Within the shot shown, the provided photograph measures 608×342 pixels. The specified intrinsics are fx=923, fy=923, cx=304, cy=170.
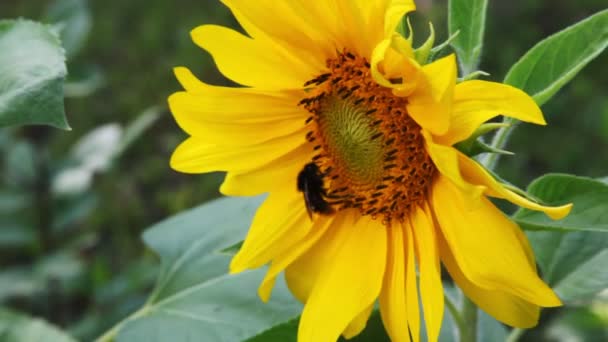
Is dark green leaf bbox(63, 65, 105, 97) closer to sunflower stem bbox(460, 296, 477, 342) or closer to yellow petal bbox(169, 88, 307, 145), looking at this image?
yellow petal bbox(169, 88, 307, 145)

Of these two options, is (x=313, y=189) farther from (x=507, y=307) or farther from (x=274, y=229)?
(x=507, y=307)

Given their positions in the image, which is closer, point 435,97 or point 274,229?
point 435,97

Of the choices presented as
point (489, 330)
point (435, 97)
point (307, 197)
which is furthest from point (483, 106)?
point (489, 330)

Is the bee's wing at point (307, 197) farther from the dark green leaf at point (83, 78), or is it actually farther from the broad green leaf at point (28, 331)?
the dark green leaf at point (83, 78)

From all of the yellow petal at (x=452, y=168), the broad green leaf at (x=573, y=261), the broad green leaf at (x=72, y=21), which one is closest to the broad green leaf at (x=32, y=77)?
the yellow petal at (x=452, y=168)

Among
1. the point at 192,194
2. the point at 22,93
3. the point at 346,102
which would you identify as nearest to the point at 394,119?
the point at 346,102

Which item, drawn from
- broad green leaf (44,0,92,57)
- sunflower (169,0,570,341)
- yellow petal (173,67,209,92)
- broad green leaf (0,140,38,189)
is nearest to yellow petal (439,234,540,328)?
sunflower (169,0,570,341)
